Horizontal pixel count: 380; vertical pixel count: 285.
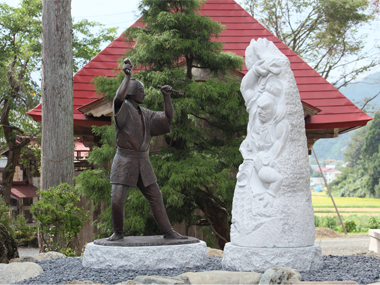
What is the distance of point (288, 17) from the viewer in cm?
1709

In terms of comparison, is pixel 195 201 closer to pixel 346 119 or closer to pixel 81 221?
pixel 81 221

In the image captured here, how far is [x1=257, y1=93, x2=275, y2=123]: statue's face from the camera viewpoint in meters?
4.38

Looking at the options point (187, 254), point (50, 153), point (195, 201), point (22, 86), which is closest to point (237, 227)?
point (187, 254)

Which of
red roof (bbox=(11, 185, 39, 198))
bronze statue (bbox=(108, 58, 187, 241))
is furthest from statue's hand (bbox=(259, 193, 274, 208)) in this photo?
red roof (bbox=(11, 185, 39, 198))

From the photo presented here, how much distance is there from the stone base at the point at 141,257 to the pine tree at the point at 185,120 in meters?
1.61

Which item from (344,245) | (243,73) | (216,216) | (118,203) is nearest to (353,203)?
(344,245)

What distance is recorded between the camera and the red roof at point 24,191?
16897 millimetres

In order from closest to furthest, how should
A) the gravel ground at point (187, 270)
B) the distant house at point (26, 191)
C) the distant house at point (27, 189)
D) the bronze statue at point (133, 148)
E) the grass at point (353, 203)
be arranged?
1. the gravel ground at point (187, 270)
2. the bronze statue at point (133, 148)
3. the distant house at point (27, 189)
4. the distant house at point (26, 191)
5. the grass at point (353, 203)

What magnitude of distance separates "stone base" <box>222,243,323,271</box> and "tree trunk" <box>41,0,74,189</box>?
13.4 feet

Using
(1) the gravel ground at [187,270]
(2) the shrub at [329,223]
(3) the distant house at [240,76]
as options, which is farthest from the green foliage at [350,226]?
(1) the gravel ground at [187,270]

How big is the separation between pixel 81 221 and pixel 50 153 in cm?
145

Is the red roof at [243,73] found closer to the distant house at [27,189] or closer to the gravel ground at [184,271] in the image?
the gravel ground at [184,271]

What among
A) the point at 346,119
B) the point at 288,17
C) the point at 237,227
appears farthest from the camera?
the point at 288,17

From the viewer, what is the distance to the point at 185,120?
22.2ft
